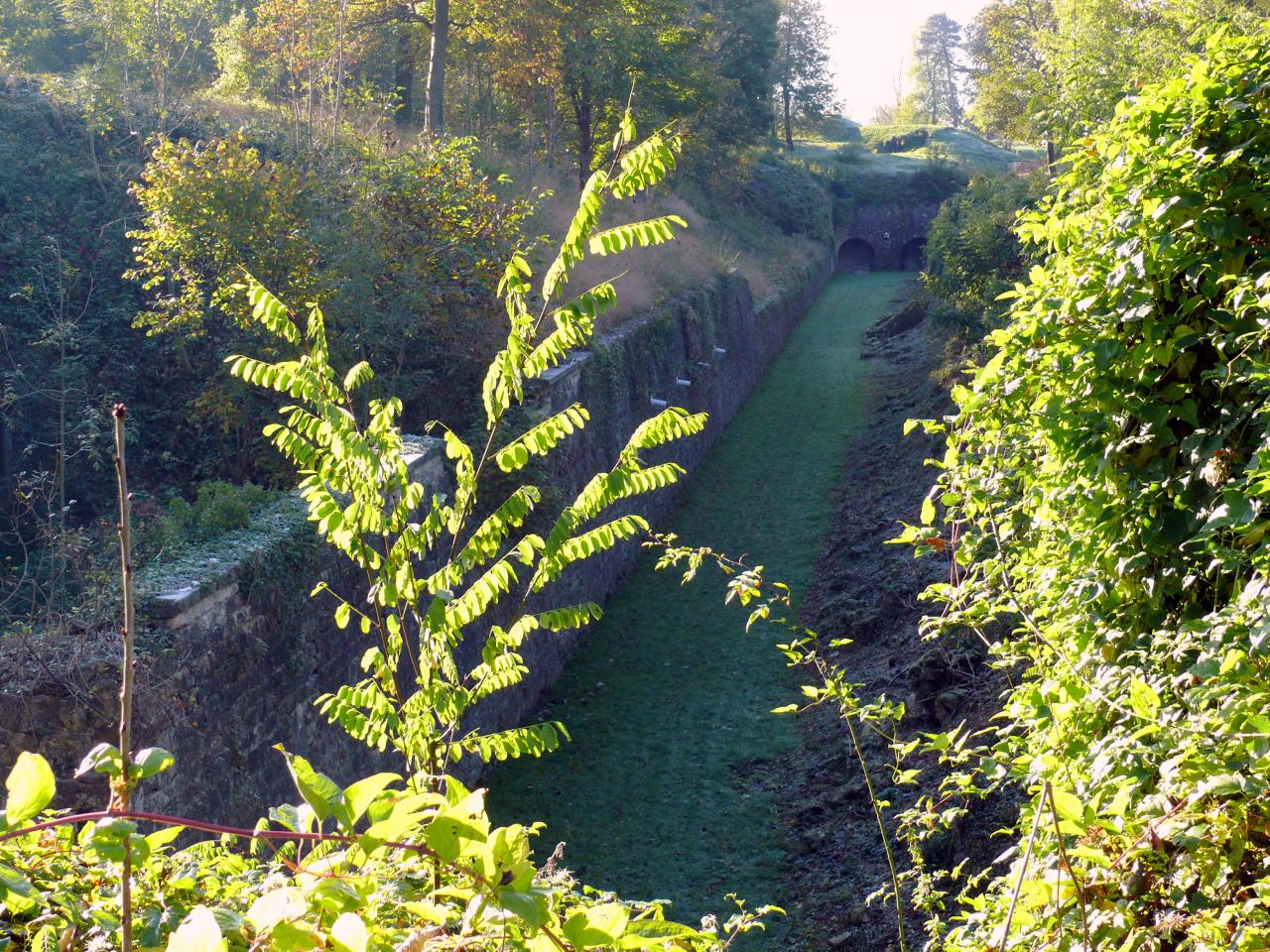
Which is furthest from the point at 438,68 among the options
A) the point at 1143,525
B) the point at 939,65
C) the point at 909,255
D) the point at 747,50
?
the point at 939,65

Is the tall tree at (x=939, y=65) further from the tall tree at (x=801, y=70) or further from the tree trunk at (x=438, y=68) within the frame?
the tree trunk at (x=438, y=68)

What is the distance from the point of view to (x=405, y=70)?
25750 millimetres

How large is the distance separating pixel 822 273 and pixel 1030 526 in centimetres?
4213

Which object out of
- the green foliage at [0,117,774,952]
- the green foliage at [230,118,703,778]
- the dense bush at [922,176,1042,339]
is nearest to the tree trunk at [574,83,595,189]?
the dense bush at [922,176,1042,339]

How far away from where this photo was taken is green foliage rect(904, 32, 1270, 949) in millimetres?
2594

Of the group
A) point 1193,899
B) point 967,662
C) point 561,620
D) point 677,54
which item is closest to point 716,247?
point 677,54

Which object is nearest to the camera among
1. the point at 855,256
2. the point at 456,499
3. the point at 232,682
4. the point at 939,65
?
the point at 456,499

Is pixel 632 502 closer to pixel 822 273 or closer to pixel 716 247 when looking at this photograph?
pixel 716 247

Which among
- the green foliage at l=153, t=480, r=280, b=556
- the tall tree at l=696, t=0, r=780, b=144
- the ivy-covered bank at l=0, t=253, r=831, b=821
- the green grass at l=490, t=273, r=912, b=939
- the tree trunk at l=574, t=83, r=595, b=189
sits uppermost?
the tall tree at l=696, t=0, r=780, b=144

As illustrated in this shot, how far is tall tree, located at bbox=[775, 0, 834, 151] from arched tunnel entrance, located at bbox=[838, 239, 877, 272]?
666cm

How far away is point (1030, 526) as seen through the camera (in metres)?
4.11

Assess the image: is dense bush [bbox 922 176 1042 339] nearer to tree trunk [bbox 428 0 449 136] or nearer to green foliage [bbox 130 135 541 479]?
green foliage [bbox 130 135 541 479]

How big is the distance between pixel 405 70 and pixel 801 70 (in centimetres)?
3964

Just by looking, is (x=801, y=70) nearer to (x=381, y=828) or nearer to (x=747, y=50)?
(x=747, y=50)
